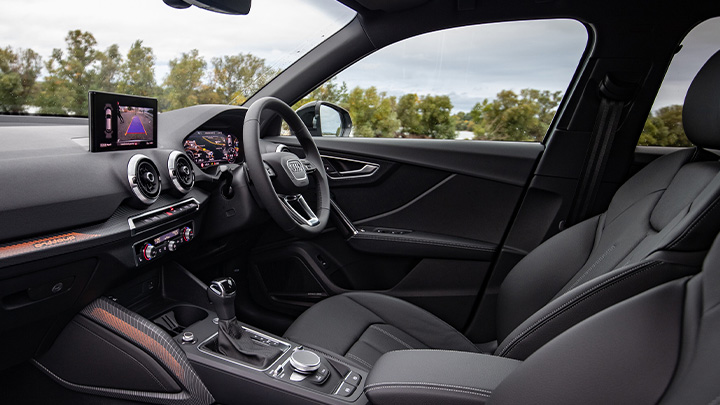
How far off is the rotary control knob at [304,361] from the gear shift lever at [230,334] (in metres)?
0.09

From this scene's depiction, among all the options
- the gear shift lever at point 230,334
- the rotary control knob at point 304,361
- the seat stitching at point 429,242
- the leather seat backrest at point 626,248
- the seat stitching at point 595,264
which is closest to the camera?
the leather seat backrest at point 626,248

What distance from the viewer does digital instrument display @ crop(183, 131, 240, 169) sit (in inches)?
73.2

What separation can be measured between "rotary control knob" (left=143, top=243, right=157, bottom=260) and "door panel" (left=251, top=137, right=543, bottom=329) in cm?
83

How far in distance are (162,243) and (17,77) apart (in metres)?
0.64

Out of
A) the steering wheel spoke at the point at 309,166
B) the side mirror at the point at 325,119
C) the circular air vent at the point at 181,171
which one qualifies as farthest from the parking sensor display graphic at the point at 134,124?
the side mirror at the point at 325,119

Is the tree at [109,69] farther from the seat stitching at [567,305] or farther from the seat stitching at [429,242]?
the seat stitching at [567,305]

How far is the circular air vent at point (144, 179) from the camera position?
1409 mm

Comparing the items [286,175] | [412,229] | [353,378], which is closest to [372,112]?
[412,229]

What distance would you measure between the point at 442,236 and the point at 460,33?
35.2 inches

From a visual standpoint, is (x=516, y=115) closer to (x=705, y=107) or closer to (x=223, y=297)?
(x=705, y=107)

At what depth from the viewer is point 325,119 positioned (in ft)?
7.81

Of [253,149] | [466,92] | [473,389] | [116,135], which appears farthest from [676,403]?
[466,92]

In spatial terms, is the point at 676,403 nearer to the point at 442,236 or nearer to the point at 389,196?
the point at 442,236

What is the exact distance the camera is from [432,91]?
222 cm
